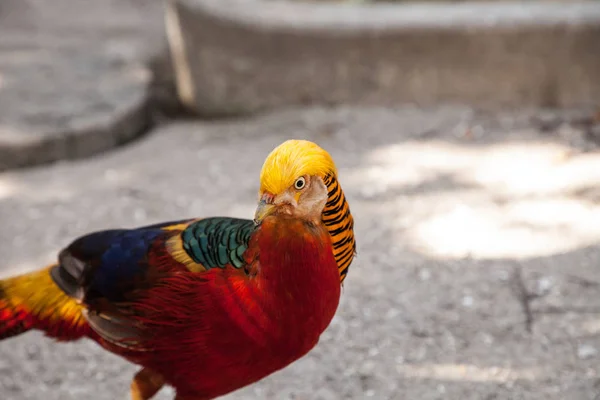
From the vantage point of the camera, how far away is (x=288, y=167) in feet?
5.16

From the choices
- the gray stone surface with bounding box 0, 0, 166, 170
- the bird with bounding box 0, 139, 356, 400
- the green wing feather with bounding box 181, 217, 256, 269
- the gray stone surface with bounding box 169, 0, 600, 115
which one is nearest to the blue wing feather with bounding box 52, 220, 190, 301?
the bird with bounding box 0, 139, 356, 400

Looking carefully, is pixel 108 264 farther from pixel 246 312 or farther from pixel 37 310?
pixel 246 312

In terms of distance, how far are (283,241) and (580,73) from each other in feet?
10.3

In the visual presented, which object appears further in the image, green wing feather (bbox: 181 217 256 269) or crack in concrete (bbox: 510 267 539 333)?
crack in concrete (bbox: 510 267 539 333)

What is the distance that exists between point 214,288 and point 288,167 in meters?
0.42

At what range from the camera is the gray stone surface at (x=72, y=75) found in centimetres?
447

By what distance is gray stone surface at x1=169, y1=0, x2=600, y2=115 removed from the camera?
4.34 meters

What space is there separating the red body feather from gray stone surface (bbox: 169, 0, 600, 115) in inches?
108

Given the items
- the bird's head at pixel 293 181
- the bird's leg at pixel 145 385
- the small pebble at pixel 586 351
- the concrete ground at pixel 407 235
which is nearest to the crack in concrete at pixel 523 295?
the concrete ground at pixel 407 235

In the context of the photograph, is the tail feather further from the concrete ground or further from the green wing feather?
the concrete ground

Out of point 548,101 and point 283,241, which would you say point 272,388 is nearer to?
point 283,241

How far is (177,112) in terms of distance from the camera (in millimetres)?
5406

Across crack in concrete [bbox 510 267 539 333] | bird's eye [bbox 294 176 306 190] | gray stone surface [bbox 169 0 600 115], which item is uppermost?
bird's eye [bbox 294 176 306 190]

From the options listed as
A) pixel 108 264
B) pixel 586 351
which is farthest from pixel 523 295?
pixel 108 264
